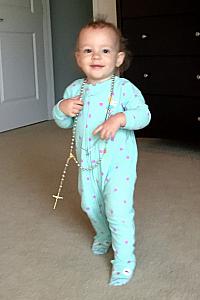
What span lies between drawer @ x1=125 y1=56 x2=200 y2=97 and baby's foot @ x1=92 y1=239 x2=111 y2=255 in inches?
48.0

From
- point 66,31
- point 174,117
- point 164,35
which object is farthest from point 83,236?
point 66,31

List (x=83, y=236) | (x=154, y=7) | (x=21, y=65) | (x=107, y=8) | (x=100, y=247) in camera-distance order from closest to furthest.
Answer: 1. (x=100, y=247)
2. (x=83, y=236)
3. (x=154, y=7)
4. (x=107, y=8)
5. (x=21, y=65)

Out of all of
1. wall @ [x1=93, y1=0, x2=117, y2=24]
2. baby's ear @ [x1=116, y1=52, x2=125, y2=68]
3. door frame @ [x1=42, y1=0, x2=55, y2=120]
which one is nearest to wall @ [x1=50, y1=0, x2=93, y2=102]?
door frame @ [x1=42, y1=0, x2=55, y2=120]

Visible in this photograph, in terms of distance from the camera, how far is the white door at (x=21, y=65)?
3.24 meters

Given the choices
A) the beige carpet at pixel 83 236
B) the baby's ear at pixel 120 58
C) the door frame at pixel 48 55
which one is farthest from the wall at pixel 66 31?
the baby's ear at pixel 120 58

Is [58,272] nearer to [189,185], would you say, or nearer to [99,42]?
[99,42]

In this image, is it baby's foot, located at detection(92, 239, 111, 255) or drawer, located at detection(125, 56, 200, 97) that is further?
drawer, located at detection(125, 56, 200, 97)

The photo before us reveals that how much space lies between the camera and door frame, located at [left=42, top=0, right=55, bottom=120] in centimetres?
361

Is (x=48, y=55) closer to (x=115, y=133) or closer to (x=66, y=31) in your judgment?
(x=66, y=31)

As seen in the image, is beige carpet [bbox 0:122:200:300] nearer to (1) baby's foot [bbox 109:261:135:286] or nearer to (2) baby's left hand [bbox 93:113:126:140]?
(1) baby's foot [bbox 109:261:135:286]

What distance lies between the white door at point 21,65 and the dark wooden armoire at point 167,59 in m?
1.14

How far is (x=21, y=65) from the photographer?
3.39 meters

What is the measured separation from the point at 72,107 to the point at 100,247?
0.42m

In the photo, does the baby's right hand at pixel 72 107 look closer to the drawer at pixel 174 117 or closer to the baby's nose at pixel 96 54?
the baby's nose at pixel 96 54
